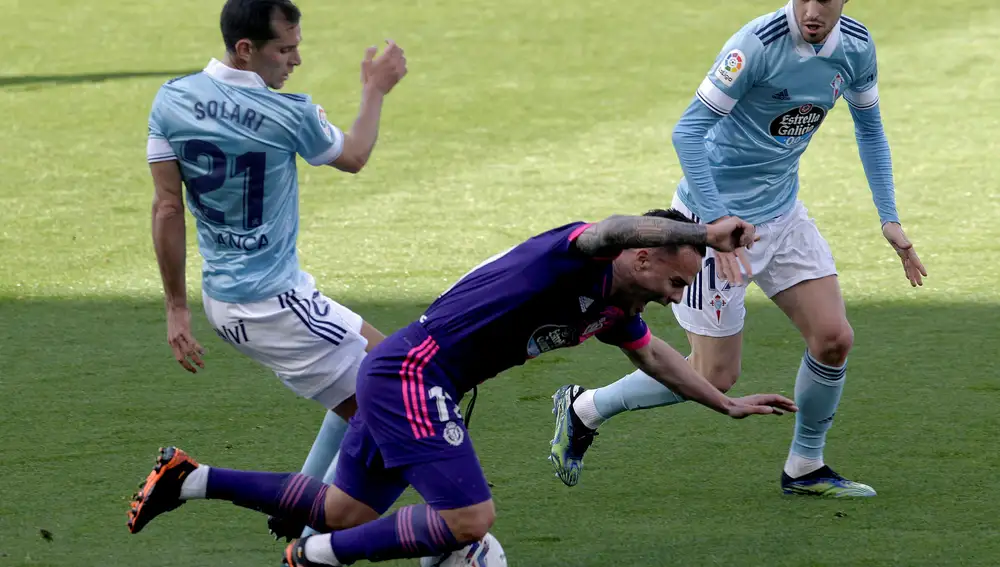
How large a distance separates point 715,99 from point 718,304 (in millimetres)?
812

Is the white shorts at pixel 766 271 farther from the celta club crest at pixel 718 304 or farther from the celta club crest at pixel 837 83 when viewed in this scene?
the celta club crest at pixel 837 83

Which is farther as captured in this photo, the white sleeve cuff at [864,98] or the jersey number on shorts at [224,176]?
the white sleeve cuff at [864,98]

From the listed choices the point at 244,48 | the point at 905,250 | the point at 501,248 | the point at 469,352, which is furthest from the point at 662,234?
the point at 501,248

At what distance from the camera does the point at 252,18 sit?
4.66m

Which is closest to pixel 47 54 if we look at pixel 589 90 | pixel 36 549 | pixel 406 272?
pixel 589 90

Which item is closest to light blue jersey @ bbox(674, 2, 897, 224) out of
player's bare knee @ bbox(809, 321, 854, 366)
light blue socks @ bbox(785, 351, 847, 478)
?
player's bare knee @ bbox(809, 321, 854, 366)

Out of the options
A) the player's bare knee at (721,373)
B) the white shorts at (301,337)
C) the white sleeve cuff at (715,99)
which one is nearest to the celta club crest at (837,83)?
the white sleeve cuff at (715,99)

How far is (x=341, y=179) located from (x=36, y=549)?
20.9ft

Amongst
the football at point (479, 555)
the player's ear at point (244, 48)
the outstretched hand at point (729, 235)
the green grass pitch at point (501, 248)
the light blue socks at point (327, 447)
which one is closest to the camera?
the outstretched hand at point (729, 235)

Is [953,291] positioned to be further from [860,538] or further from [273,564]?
[273,564]

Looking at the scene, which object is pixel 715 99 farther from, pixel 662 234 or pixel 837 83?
pixel 662 234

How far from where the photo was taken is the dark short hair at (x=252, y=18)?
4652mm

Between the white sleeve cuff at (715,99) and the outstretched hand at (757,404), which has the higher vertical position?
the white sleeve cuff at (715,99)

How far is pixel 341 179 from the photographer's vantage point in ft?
36.7
